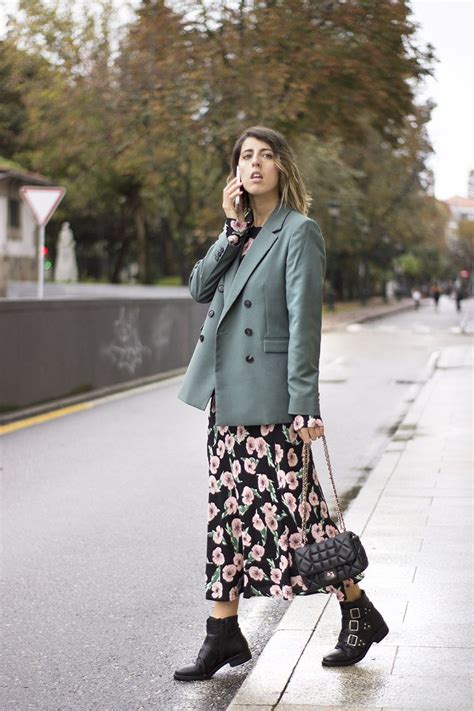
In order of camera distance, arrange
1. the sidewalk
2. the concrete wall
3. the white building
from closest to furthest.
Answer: the sidewalk
the concrete wall
the white building

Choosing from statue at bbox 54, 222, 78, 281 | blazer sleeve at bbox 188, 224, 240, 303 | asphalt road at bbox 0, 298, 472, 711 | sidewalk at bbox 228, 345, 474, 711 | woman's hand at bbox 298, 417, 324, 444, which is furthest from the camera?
statue at bbox 54, 222, 78, 281

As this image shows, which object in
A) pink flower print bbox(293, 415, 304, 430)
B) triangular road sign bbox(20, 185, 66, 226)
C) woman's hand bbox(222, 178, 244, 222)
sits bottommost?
pink flower print bbox(293, 415, 304, 430)

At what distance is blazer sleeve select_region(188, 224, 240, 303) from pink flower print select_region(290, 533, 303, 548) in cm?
91

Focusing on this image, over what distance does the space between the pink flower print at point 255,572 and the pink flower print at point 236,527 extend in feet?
0.41

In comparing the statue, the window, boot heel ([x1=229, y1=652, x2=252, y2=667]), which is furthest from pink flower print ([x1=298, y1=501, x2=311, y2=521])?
the statue

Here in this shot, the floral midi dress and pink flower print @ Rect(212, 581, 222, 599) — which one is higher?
the floral midi dress

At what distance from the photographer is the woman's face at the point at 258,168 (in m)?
4.31

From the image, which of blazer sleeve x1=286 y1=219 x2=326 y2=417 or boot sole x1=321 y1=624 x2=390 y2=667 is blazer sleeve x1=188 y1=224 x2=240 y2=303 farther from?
boot sole x1=321 y1=624 x2=390 y2=667

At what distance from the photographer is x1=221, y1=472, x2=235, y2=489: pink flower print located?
4.35 meters

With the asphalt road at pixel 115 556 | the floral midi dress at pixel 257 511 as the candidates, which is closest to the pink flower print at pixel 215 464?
the floral midi dress at pixel 257 511

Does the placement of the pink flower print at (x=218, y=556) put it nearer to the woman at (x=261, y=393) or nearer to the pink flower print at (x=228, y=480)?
the woman at (x=261, y=393)

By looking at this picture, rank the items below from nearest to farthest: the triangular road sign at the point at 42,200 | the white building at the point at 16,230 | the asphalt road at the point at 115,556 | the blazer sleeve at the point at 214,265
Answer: the blazer sleeve at the point at 214,265, the asphalt road at the point at 115,556, the triangular road sign at the point at 42,200, the white building at the point at 16,230

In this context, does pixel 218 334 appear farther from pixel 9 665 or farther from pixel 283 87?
pixel 283 87

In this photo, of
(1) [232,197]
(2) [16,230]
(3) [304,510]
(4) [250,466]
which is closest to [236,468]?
(4) [250,466]
